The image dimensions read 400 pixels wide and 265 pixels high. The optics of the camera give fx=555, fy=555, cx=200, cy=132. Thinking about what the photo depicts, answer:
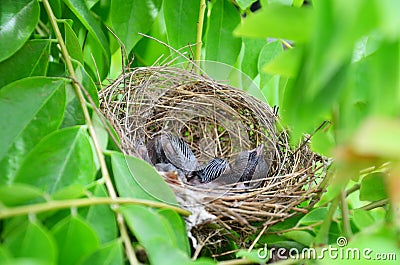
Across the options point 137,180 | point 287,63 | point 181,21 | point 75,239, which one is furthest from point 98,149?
point 181,21

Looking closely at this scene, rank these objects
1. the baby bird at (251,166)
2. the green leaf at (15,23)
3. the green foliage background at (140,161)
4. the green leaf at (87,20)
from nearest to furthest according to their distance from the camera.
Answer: the green foliage background at (140,161), the green leaf at (15,23), the green leaf at (87,20), the baby bird at (251,166)

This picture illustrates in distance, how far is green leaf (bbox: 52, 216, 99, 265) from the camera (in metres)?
0.50

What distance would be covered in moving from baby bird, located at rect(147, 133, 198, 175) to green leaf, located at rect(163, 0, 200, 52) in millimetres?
230

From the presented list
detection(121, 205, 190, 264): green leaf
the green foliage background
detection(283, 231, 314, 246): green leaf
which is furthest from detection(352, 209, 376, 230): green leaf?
detection(121, 205, 190, 264): green leaf

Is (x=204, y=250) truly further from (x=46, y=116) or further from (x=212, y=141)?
(x=212, y=141)

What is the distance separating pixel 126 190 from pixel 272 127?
0.53m

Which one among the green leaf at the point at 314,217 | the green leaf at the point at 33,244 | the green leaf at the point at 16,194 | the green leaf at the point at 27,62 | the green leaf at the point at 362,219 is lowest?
the green leaf at the point at 314,217

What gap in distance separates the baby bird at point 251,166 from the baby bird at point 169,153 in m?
0.10

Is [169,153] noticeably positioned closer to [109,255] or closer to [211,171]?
[211,171]

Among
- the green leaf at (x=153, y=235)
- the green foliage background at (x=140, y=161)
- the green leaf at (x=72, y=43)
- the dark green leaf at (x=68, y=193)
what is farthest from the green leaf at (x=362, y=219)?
the green leaf at (x=72, y=43)

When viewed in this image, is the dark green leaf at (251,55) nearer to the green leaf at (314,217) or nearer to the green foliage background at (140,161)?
the green foliage background at (140,161)

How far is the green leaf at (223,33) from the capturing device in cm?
102

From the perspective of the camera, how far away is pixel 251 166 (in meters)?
1.09

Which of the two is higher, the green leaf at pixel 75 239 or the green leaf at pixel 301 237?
the green leaf at pixel 75 239
